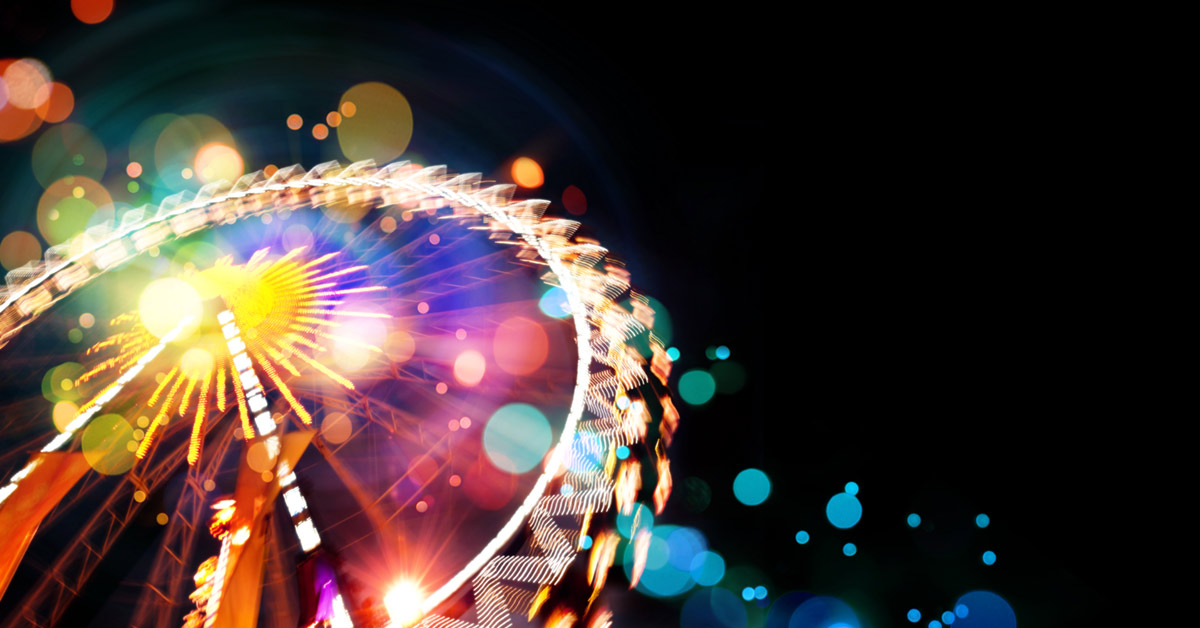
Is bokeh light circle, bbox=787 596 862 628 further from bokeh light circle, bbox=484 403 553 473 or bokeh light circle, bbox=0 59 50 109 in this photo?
bokeh light circle, bbox=0 59 50 109

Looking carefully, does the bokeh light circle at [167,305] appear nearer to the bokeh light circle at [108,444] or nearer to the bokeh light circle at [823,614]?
the bokeh light circle at [108,444]

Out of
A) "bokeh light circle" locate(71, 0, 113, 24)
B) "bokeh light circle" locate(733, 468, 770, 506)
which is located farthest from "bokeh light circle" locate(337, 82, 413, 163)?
"bokeh light circle" locate(733, 468, 770, 506)

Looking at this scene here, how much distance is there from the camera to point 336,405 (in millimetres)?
4082

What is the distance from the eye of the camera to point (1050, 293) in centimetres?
214

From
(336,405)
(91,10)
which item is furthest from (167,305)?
(91,10)

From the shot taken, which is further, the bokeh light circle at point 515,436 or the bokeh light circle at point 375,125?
the bokeh light circle at point 515,436

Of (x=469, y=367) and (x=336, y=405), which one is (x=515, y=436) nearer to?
(x=469, y=367)

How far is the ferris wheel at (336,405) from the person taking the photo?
296cm

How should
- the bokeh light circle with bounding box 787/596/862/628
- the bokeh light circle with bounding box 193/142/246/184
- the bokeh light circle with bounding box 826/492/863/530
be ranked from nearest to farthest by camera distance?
the bokeh light circle with bounding box 787/596/862/628 → the bokeh light circle with bounding box 826/492/863/530 → the bokeh light circle with bounding box 193/142/246/184

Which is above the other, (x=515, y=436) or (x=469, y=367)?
(x=469, y=367)

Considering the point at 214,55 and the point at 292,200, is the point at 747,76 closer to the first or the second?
the point at 214,55

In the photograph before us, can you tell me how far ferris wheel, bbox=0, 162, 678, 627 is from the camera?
296 cm

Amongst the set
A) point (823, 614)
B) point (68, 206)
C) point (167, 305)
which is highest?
point (68, 206)

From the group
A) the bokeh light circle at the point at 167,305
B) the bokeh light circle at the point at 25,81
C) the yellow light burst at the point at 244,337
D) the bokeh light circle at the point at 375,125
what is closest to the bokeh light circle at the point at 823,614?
the yellow light burst at the point at 244,337
